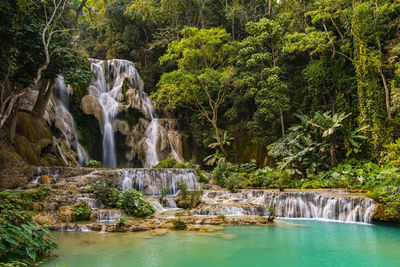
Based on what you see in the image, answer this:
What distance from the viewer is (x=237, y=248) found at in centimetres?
530

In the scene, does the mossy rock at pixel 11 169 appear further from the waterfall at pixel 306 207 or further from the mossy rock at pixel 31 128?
the waterfall at pixel 306 207

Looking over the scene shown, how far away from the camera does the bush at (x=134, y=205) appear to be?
27.2ft

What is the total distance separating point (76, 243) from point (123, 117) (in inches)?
549

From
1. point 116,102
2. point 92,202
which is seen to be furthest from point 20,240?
point 116,102

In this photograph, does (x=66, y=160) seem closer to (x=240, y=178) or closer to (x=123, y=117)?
(x=123, y=117)

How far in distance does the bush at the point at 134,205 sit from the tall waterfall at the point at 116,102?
9.64 m

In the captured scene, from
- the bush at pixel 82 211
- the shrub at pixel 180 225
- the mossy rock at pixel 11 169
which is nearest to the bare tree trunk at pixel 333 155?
the shrub at pixel 180 225

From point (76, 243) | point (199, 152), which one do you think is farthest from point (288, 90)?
point (76, 243)

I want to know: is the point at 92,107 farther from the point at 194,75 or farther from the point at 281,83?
the point at 281,83

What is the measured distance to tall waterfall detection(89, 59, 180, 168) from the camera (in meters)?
18.3

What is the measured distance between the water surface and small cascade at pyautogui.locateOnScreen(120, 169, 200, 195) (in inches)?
228

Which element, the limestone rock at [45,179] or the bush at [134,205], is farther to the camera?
the limestone rock at [45,179]

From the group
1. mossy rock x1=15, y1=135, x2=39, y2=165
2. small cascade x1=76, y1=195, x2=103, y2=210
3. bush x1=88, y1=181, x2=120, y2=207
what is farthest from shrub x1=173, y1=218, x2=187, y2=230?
mossy rock x1=15, y1=135, x2=39, y2=165

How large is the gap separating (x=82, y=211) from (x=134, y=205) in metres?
1.49
